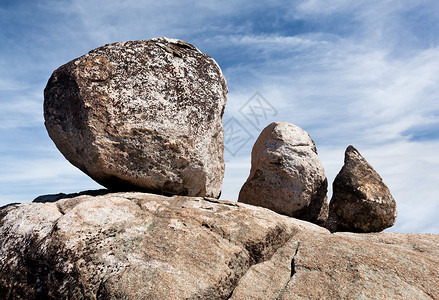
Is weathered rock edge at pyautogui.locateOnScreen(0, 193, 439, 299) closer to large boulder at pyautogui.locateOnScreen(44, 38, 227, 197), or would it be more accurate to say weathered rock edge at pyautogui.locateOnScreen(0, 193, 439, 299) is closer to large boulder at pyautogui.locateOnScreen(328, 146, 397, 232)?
large boulder at pyautogui.locateOnScreen(44, 38, 227, 197)

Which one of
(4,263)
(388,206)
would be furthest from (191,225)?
(388,206)

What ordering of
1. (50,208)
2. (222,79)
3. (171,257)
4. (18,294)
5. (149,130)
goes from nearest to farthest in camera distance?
(171,257) → (18,294) → (50,208) → (149,130) → (222,79)

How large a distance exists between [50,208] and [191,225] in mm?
2383

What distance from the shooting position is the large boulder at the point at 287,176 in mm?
9586

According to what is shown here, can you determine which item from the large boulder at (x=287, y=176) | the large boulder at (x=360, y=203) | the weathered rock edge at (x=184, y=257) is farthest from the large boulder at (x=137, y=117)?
the large boulder at (x=360, y=203)

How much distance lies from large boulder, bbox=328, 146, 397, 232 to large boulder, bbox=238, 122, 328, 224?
17.6 inches

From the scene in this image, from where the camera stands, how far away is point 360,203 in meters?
10.0

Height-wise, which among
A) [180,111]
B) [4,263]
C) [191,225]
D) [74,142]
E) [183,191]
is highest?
[180,111]

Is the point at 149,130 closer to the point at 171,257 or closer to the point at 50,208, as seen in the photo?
the point at 50,208

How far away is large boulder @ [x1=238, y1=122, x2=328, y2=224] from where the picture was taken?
959 cm

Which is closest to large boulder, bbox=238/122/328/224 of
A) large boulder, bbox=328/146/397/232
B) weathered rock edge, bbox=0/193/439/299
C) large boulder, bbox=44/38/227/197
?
large boulder, bbox=328/146/397/232

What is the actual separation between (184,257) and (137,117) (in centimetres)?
289

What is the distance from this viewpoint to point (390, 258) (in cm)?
581

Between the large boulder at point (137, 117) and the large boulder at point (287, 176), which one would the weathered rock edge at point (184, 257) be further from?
the large boulder at point (287, 176)
